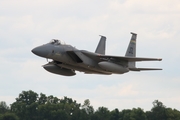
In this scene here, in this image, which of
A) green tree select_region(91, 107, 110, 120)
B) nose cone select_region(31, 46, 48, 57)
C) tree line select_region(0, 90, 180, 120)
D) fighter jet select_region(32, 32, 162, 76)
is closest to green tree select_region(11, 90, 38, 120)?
tree line select_region(0, 90, 180, 120)

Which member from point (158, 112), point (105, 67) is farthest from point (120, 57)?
point (158, 112)

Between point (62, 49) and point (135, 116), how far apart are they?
3543 centimetres

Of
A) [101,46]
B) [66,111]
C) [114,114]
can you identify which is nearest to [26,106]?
[66,111]

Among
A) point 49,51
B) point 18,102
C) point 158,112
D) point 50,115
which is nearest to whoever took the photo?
point 49,51

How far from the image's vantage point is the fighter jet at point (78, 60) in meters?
46.2

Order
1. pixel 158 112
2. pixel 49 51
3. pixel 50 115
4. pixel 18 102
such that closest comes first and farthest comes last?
pixel 49 51, pixel 158 112, pixel 50 115, pixel 18 102

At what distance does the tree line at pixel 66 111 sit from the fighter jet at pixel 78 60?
3033 cm

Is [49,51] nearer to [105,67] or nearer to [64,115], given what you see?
[105,67]

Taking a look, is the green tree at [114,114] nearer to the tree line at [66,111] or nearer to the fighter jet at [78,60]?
the tree line at [66,111]

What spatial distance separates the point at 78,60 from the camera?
4728 cm

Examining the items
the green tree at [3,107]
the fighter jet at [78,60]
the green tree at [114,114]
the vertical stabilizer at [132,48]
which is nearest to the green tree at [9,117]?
the green tree at [114,114]

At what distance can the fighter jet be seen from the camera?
46250 millimetres

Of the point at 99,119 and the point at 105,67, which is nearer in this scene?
the point at 105,67

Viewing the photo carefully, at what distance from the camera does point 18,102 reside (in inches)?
3748
